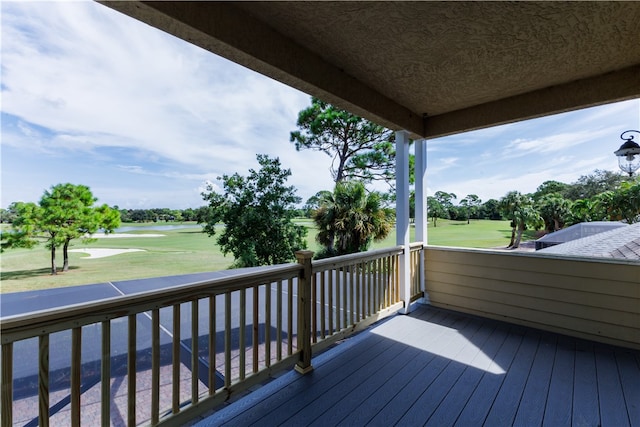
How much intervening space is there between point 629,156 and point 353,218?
5750 mm

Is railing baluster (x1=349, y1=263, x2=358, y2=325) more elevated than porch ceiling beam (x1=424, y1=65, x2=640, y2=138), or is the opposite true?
porch ceiling beam (x1=424, y1=65, x2=640, y2=138)

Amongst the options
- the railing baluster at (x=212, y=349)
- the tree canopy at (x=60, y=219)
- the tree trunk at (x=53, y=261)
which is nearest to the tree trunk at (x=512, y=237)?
the railing baluster at (x=212, y=349)

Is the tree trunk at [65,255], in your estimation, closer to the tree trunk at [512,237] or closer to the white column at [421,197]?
the white column at [421,197]

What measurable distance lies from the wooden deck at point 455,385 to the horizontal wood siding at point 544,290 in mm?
189

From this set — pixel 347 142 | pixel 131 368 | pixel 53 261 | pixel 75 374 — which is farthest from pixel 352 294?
pixel 53 261

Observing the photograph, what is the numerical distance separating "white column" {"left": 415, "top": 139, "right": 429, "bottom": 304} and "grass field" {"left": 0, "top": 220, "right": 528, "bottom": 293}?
0.97ft

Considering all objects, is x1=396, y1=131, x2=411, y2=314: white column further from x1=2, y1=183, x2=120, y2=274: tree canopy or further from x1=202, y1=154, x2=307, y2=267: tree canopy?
x1=2, y1=183, x2=120, y2=274: tree canopy

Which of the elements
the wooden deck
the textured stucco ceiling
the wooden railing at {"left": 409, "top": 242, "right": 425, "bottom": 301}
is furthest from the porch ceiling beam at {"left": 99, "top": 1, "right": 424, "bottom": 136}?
the wooden deck

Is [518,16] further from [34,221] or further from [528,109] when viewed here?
[34,221]

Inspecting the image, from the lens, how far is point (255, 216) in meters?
10.4

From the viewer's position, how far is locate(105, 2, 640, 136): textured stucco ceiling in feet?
5.44

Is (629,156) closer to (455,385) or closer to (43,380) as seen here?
(455,385)

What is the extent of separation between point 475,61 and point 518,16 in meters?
0.55

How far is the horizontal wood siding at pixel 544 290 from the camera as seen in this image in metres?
2.66
